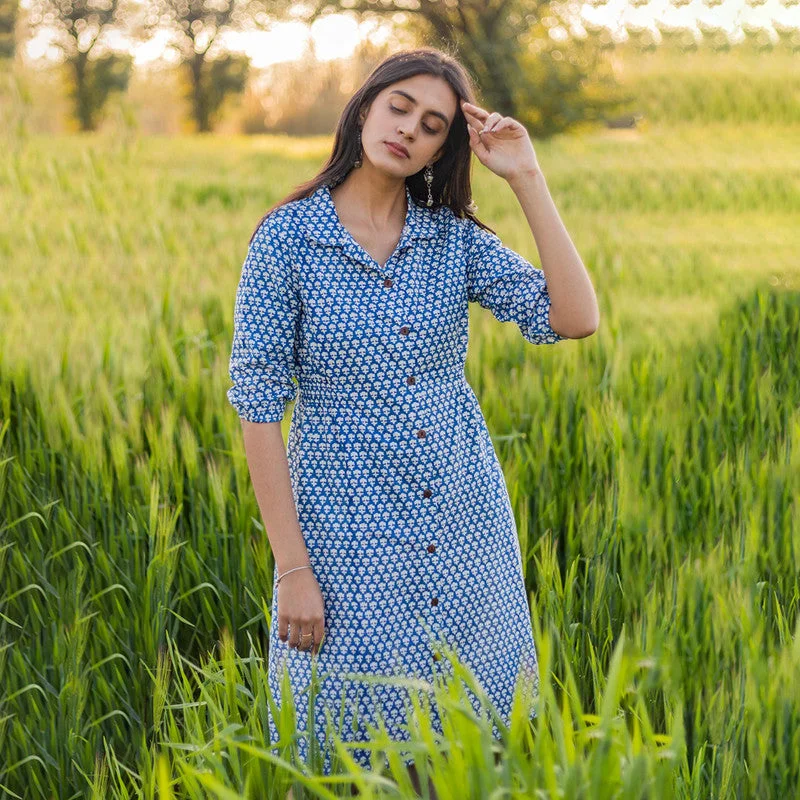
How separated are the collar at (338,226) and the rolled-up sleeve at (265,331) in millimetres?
56

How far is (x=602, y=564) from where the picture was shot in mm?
2148

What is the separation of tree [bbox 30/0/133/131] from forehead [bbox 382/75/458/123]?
2413 centimetres

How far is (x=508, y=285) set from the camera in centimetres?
168

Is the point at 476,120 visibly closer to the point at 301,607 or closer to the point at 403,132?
the point at 403,132

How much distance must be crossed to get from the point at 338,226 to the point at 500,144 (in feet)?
0.96

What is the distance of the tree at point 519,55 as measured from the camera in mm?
15109

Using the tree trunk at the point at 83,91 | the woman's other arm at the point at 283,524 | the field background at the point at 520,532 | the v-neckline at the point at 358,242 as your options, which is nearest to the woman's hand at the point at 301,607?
the woman's other arm at the point at 283,524

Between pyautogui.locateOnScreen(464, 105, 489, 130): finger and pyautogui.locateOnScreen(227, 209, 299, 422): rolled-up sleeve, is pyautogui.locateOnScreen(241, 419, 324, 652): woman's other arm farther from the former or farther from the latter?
pyautogui.locateOnScreen(464, 105, 489, 130): finger

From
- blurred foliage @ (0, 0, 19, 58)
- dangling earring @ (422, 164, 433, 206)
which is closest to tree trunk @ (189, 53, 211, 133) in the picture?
blurred foliage @ (0, 0, 19, 58)

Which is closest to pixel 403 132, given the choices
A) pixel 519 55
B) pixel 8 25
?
pixel 519 55

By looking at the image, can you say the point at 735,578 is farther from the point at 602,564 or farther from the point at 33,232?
the point at 33,232

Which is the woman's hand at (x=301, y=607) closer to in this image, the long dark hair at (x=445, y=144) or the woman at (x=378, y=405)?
the woman at (x=378, y=405)

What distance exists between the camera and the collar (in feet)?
5.13

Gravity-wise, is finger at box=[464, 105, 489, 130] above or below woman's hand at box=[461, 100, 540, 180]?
above
